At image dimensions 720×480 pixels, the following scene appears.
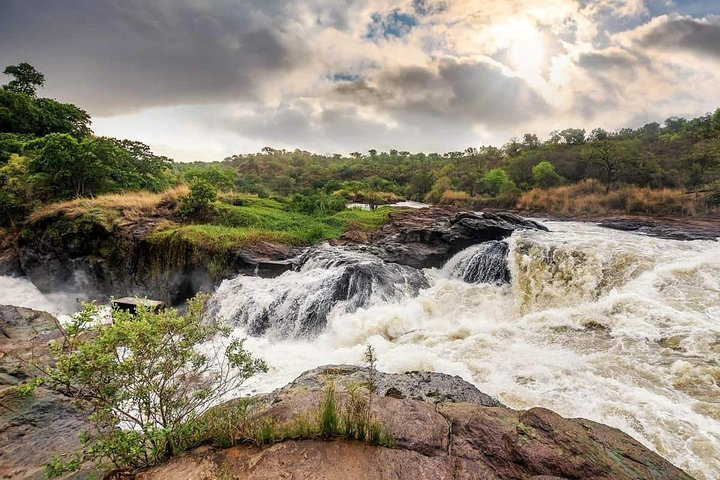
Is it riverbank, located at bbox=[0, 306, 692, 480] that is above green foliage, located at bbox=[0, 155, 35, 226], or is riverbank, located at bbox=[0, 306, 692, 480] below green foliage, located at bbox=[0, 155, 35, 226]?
below

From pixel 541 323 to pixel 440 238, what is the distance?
5.83 metres

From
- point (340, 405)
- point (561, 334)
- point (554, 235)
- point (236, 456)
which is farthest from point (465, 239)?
point (236, 456)

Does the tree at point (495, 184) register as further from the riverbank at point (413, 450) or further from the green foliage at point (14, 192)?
the green foliage at point (14, 192)

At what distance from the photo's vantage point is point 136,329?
2.91m

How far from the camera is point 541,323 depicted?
8344 millimetres

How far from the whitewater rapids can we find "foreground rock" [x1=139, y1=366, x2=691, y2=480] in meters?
1.58

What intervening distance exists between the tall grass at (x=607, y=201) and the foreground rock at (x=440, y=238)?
993 cm

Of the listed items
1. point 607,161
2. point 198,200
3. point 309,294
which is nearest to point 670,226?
point 607,161

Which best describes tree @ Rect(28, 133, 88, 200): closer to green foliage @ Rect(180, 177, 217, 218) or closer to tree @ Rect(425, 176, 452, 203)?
green foliage @ Rect(180, 177, 217, 218)

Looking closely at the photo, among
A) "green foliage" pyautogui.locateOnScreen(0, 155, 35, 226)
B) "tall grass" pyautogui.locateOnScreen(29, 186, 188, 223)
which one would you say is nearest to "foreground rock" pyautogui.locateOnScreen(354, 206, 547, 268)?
"tall grass" pyautogui.locateOnScreen(29, 186, 188, 223)

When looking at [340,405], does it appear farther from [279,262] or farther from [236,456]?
[279,262]

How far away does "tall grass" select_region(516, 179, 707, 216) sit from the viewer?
18.6m

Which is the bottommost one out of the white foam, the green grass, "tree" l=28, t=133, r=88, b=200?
the white foam

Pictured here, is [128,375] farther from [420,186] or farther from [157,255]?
[420,186]
